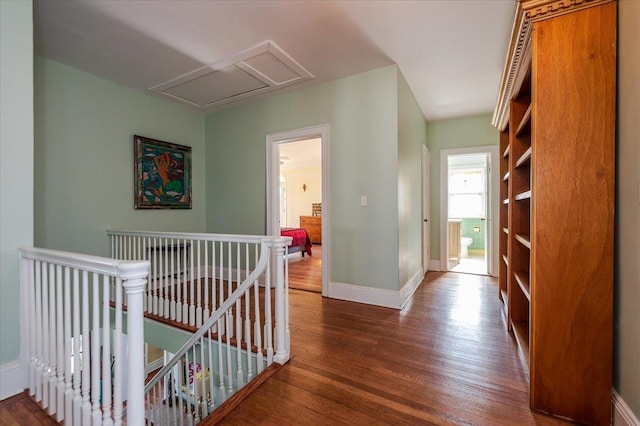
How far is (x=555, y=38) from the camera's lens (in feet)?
4.44

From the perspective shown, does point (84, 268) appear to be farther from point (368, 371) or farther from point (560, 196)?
point (560, 196)

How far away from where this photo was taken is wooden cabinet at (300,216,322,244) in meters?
8.25

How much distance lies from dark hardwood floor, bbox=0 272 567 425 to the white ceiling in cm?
250

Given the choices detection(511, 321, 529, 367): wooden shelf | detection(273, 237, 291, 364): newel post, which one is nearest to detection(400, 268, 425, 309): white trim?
detection(511, 321, 529, 367): wooden shelf

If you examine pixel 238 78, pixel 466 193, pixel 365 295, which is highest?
pixel 238 78

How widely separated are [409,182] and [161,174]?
3.20m

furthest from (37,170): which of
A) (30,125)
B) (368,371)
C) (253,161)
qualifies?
(368,371)

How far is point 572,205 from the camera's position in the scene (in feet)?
4.39

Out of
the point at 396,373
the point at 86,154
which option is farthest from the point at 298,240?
the point at 396,373

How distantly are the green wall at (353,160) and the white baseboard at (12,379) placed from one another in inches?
97.7

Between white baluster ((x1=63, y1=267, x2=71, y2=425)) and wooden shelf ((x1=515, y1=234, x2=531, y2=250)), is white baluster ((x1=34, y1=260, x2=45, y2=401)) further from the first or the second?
wooden shelf ((x1=515, y1=234, x2=531, y2=250))

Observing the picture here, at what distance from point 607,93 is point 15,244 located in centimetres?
323

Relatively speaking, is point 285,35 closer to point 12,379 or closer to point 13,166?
point 13,166

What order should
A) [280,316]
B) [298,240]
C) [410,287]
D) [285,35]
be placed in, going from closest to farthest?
1. [280,316]
2. [285,35]
3. [410,287]
4. [298,240]
